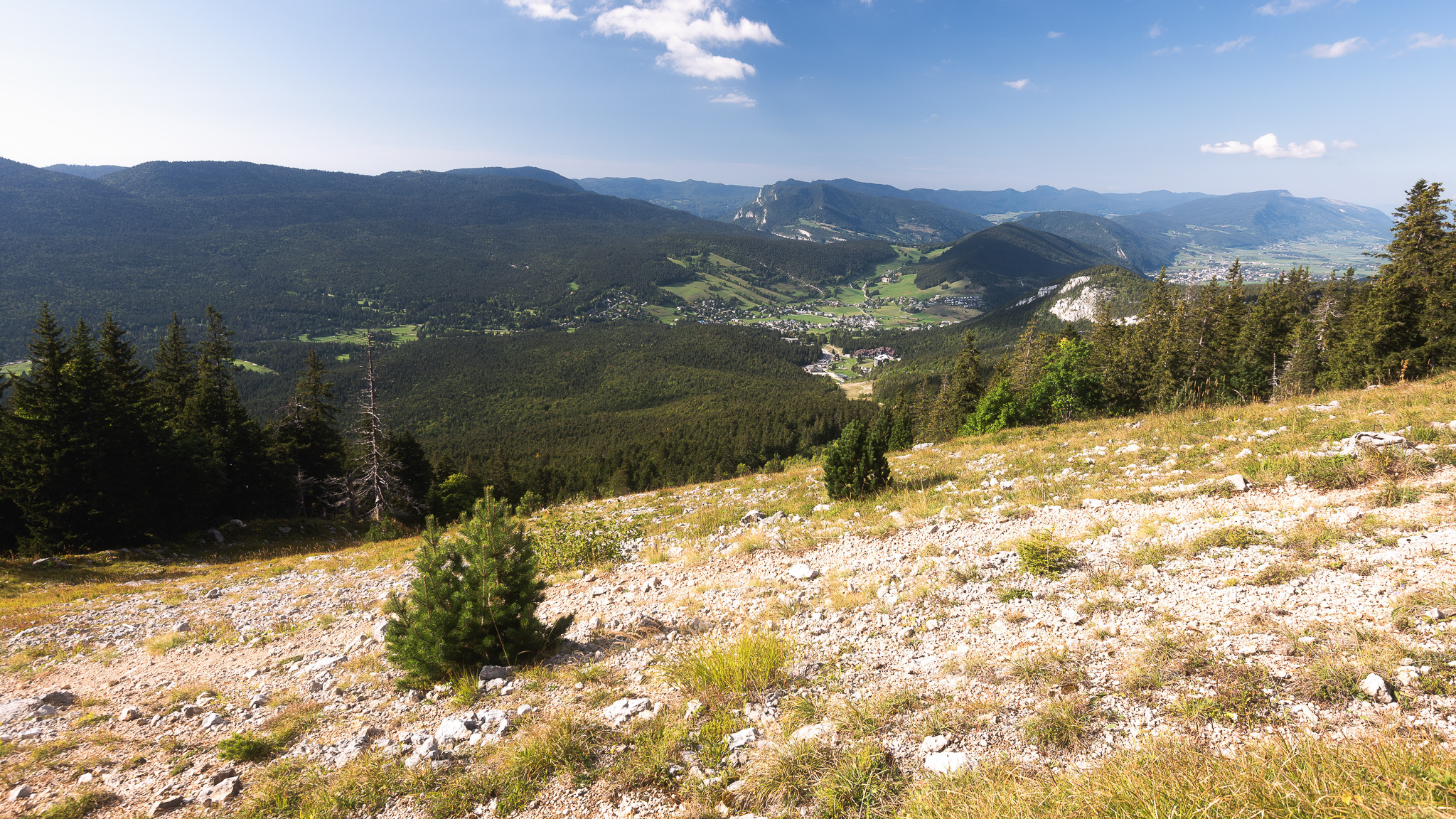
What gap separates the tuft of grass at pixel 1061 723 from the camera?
13.2ft

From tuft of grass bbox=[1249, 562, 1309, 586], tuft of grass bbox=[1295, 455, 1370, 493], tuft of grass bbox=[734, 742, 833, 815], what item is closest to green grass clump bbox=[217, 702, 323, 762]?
tuft of grass bbox=[734, 742, 833, 815]

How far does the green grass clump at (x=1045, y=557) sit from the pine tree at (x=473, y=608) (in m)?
6.70

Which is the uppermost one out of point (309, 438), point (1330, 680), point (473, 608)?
point (1330, 680)

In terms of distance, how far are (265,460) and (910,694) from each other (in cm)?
3795

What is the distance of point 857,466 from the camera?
14.2 metres

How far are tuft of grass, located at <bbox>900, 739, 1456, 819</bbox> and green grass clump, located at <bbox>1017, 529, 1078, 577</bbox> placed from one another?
376 centimetres

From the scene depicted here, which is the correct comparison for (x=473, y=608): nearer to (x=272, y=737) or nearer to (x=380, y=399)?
(x=272, y=737)

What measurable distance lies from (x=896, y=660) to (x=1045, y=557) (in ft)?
10.4

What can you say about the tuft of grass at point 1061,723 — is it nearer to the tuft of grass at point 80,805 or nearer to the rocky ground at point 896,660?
the rocky ground at point 896,660

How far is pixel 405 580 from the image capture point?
12.9 meters

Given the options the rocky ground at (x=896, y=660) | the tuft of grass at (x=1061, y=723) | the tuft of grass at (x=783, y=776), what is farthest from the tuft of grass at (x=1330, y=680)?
the tuft of grass at (x=783, y=776)

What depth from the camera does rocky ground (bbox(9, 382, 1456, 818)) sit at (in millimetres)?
4172

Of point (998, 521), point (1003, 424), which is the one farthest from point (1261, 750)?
point (1003, 424)

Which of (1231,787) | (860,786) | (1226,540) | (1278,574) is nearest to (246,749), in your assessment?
(860,786)
